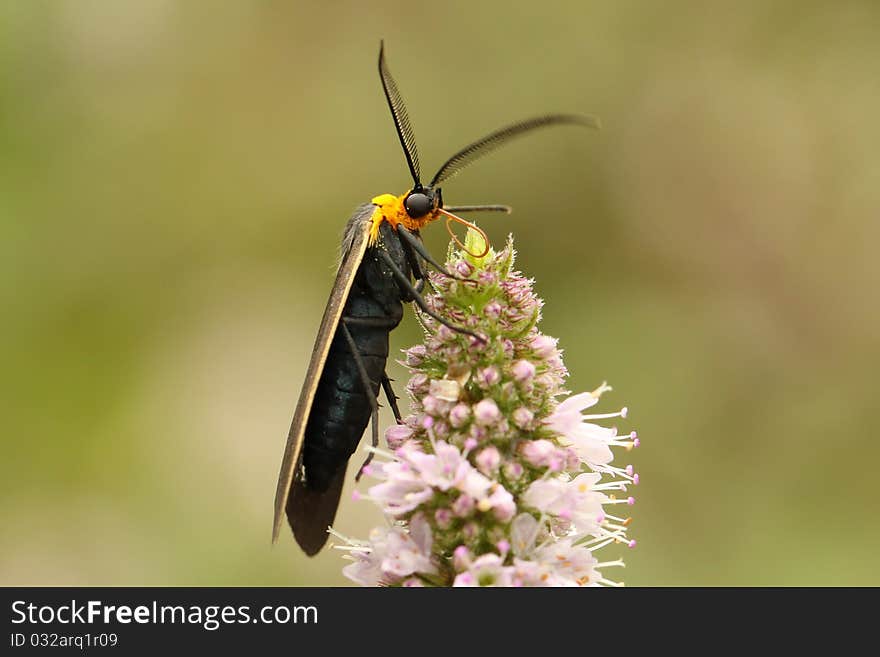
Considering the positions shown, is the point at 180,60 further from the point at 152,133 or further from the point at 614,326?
the point at 614,326

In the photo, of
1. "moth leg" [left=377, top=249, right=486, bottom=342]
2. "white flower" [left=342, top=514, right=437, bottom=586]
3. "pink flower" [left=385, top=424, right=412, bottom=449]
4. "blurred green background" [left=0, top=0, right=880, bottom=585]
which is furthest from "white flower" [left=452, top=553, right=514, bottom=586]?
"blurred green background" [left=0, top=0, right=880, bottom=585]

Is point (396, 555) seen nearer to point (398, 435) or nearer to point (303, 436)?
point (398, 435)

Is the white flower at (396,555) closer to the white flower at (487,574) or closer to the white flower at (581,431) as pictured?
the white flower at (487,574)

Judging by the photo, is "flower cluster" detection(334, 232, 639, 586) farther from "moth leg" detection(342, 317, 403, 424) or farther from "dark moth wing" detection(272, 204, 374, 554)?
"moth leg" detection(342, 317, 403, 424)

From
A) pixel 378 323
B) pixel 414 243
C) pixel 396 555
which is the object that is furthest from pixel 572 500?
pixel 414 243
